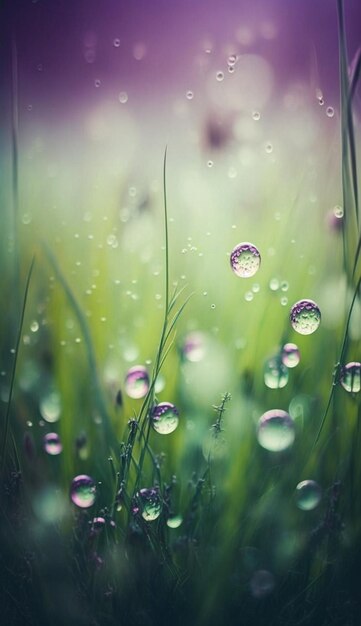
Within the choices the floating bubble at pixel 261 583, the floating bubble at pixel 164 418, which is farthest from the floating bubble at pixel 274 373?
the floating bubble at pixel 261 583

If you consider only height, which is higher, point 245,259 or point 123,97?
point 123,97

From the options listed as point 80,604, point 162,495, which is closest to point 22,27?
point 162,495

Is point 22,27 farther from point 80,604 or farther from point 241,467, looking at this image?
point 80,604

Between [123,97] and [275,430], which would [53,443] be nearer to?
[275,430]

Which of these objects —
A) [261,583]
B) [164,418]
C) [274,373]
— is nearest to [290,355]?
[274,373]

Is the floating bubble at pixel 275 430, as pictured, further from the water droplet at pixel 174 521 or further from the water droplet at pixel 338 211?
the water droplet at pixel 338 211

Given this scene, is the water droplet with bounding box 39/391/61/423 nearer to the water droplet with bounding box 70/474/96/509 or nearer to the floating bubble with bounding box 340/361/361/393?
the water droplet with bounding box 70/474/96/509
